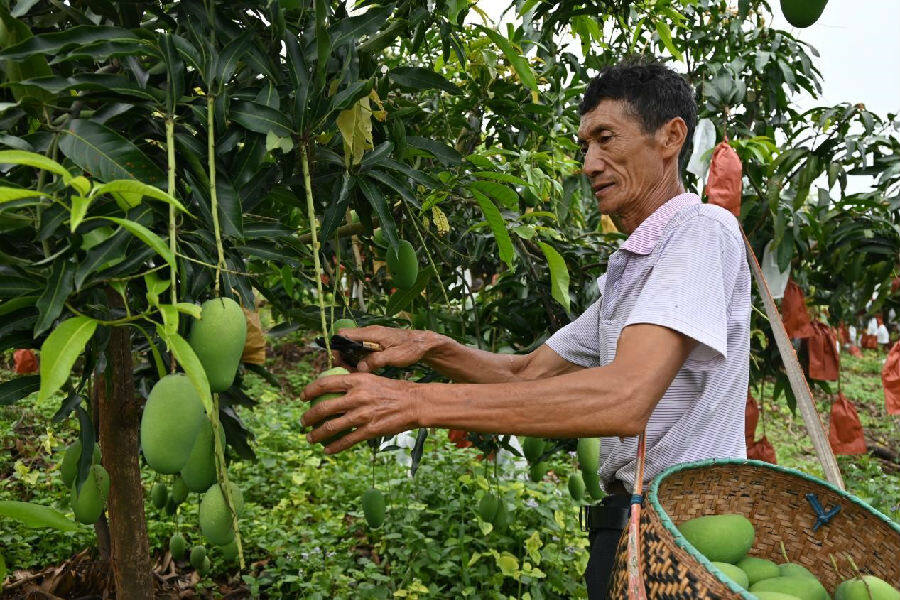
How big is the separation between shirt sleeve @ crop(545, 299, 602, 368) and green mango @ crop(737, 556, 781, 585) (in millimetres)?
545

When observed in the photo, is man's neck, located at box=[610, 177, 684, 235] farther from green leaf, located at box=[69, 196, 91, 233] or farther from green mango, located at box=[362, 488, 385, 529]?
green mango, located at box=[362, 488, 385, 529]

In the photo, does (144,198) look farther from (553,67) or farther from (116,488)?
(553,67)

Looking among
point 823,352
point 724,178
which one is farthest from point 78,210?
point 823,352

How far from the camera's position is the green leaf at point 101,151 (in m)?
0.79

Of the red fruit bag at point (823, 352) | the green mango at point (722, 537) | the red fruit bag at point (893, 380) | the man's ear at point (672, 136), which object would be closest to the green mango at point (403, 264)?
the man's ear at point (672, 136)

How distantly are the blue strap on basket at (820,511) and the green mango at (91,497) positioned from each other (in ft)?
3.65

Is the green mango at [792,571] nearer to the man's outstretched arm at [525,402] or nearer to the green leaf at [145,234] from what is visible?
the man's outstretched arm at [525,402]

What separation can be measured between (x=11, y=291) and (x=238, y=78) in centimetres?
46

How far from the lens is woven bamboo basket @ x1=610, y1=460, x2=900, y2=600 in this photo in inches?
33.3

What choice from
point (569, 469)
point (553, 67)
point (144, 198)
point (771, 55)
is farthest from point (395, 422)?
point (569, 469)

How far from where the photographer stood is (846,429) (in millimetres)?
2881

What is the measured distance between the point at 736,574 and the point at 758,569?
0.23 feet

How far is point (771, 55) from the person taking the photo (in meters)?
2.80

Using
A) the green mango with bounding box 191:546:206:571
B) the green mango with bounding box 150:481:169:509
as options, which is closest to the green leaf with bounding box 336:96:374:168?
the green mango with bounding box 150:481:169:509
